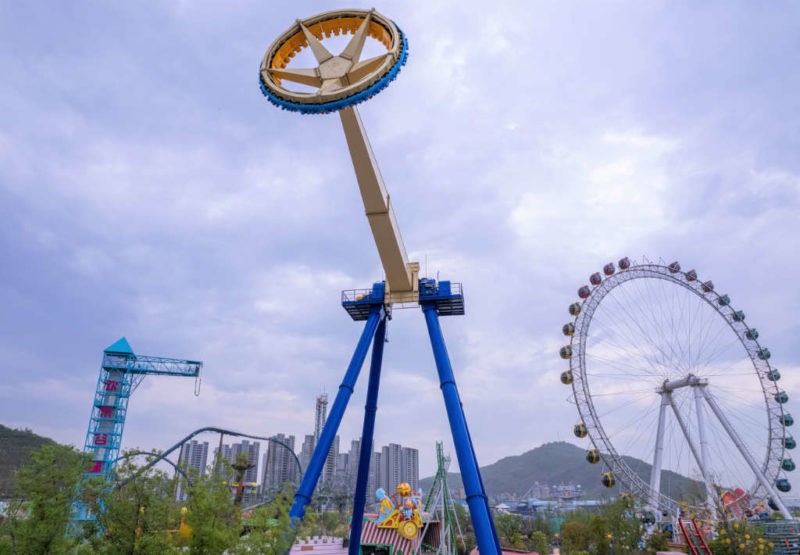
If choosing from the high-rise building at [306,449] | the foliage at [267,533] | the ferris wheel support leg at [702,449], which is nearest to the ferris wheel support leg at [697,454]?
the ferris wheel support leg at [702,449]

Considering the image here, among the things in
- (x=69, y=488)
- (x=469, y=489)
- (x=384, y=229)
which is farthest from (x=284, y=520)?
(x=384, y=229)

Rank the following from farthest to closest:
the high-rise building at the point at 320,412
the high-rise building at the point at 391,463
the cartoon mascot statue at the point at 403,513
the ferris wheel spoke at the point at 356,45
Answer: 1. the high-rise building at the point at 391,463
2. the high-rise building at the point at 320,412
3. the cartoon mascot statue at the point at 403,513
4. the ferris wheel spoke at the point at 356,45

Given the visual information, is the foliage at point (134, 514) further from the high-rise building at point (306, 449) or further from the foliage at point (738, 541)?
the high-rise building at point (306, 449)

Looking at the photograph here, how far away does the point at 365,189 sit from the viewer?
628 inches

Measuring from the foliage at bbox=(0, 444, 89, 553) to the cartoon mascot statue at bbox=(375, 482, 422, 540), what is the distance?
831 inches

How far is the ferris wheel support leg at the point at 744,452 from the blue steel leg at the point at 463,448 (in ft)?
76.1

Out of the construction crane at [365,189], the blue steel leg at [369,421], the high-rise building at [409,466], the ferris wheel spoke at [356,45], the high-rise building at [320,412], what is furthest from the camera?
the high-rise building at [409,466]

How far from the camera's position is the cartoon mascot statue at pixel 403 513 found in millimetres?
27531

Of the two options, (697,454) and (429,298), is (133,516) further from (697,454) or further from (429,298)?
(697,454)

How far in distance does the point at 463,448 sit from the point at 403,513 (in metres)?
15.5

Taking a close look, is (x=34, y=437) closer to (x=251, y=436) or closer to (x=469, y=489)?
(x=251, y=436)

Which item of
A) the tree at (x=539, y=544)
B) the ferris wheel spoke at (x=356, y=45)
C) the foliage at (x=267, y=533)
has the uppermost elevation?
the ferris wheel spoke at (x=356, y=45)

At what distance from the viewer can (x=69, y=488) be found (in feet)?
32.4

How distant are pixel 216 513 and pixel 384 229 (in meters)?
10.5
